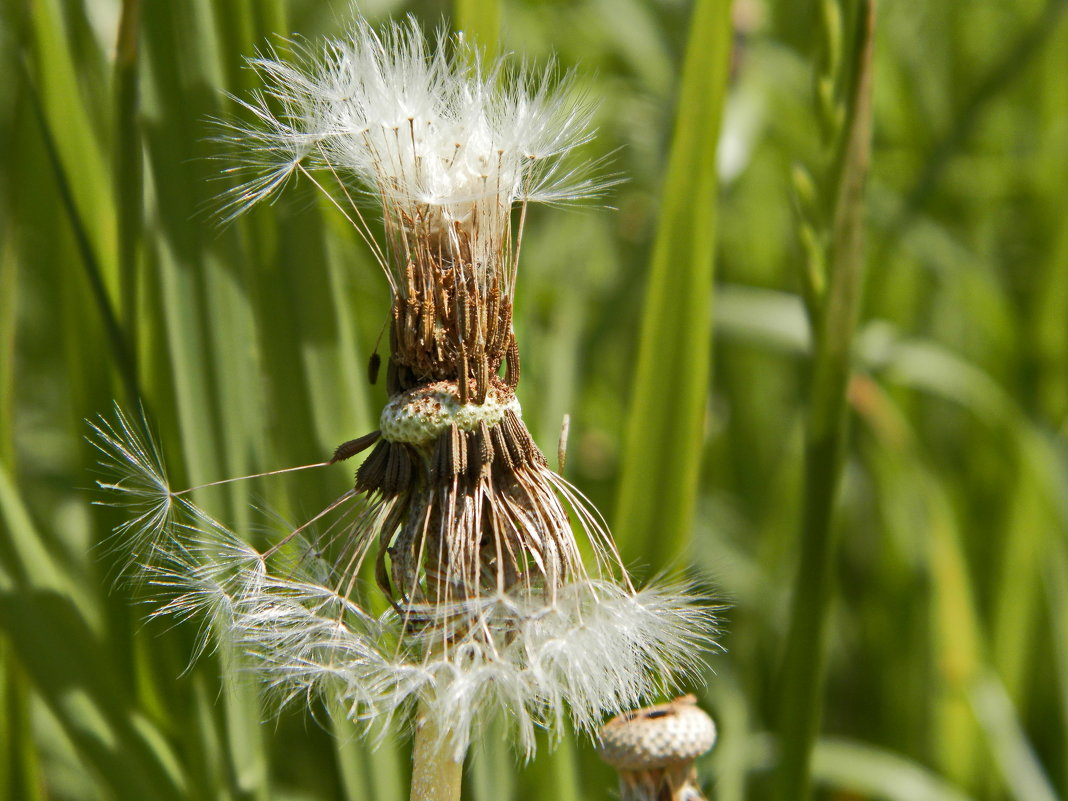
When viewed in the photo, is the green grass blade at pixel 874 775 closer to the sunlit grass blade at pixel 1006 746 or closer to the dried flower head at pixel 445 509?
the sunlit grass blade at pixel 1006 746

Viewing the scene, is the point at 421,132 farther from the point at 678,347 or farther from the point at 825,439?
the point at 825,439

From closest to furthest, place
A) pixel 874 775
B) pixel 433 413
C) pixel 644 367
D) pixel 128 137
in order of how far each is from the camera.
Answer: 1. pixel 433 413
2. pixel 128 137
3. pixel 644 367
4. pixel 874 775

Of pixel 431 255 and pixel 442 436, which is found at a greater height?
pixel 431 255

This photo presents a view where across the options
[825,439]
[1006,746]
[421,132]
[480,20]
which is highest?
[480,20]

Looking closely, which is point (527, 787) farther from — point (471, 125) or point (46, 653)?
point (471, 125)

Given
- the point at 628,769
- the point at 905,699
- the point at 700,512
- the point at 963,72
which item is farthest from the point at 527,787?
the point at 963,72

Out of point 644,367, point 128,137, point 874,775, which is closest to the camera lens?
point 128,137

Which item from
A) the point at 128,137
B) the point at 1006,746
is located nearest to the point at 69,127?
the point at 128,137
